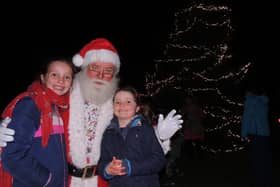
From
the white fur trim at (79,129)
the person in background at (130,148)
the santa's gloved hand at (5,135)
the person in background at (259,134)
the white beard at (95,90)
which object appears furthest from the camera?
the person in background at (259,134)

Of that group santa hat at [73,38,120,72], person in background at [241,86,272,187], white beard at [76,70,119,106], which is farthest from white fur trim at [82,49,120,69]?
person in background at [241,86,272,187]

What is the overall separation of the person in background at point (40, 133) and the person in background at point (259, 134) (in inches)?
188

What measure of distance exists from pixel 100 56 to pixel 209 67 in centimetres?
794

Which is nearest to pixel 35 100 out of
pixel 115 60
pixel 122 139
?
pixel 122 139

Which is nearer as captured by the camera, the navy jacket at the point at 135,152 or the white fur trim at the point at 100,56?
the navy jacket at the point at 135,152

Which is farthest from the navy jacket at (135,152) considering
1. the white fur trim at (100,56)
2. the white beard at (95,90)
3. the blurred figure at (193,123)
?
the blurred figure at (193,123)

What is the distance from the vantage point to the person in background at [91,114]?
3.41 metres

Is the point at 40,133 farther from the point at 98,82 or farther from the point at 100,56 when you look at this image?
the point at 100,56

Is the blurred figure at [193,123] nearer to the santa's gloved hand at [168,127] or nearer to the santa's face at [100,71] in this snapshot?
the santa's gloved hand at [168,127]

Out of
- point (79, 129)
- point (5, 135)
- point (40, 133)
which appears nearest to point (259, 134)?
point (79, 129)

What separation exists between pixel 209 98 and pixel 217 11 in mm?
2602

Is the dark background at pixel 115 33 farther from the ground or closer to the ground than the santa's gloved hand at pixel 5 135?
farther from the ground

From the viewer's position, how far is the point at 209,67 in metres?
11.4

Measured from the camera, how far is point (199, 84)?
11391 millimetres
